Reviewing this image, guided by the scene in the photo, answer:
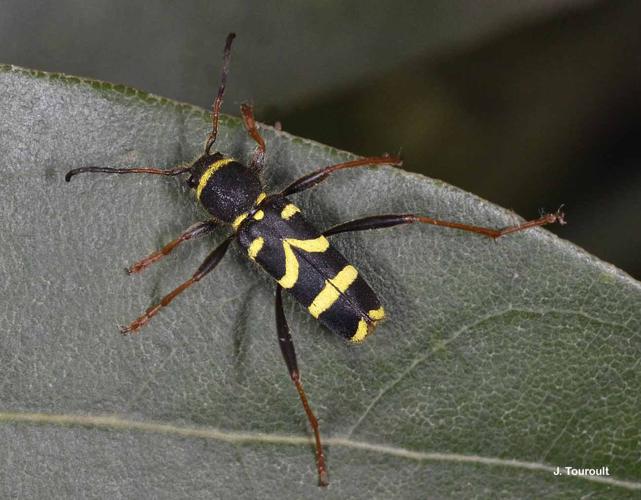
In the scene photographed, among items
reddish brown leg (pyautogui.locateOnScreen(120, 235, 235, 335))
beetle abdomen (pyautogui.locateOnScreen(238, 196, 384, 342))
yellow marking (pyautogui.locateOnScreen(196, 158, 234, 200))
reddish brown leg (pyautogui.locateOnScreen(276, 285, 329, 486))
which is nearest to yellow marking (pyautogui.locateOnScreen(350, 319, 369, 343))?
beetle abdomen (pyautogui.locateOnScreen(238, 196, 384, 342))

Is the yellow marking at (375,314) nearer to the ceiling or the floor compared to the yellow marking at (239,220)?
nearer to the floor

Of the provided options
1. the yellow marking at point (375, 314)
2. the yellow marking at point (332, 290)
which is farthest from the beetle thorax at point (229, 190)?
the yellow marking at point (375, 314)

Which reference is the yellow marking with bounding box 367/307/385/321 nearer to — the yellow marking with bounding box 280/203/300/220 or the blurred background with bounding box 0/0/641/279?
the yellow marking with bounding box 280/203/300/220

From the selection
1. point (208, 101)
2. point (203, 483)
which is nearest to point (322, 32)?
point (208, 101)

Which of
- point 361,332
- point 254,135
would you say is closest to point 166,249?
point 254,135

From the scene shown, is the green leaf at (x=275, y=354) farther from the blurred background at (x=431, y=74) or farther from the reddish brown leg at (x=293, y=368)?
the blurred background at (x=431, y=74)
